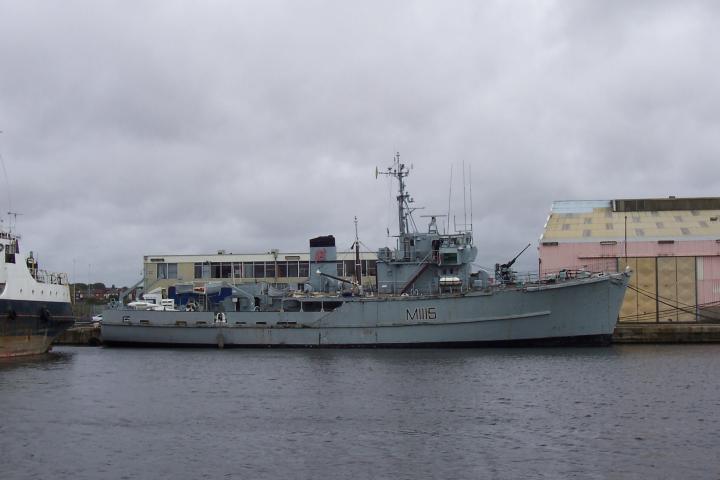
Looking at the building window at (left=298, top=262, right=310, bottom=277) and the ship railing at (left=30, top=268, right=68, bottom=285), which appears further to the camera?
the building window at (left=298, top=262, right=310, bottom=277)

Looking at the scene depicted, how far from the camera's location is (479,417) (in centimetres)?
2294

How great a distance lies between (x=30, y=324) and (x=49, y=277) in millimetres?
3852

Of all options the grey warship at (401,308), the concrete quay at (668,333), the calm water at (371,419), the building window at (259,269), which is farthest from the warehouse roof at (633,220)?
the building window at (259,269)

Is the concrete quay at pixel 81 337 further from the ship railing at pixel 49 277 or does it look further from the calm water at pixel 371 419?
the calm water at pixel 371 419

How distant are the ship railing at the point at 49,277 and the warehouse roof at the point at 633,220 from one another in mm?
31737

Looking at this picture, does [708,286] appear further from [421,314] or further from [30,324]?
[30,324]

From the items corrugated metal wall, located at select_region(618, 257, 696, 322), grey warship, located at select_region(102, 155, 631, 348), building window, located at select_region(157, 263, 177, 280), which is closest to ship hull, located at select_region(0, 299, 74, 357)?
grey warship, located at select_region(102, 155, 631, 348)

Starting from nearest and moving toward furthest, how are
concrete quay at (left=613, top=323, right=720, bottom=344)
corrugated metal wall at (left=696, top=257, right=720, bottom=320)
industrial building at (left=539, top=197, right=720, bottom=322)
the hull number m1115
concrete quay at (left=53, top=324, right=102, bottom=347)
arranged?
the hull number m1115
concrete quay at (left=613, top=323, right=720, bottom=344)
corrugated metal wall at (left=696, top=257, right=720, bottom=320)
industrial building at (left=539, top=197, right=720, bottom=322)
concrete quay at (left=53, top=324, right=102, bottom=347)

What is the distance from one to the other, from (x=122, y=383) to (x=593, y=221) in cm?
3701

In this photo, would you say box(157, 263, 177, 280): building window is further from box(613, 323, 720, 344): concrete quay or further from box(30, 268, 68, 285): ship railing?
box(613, 323, 720, 344): concrete quay

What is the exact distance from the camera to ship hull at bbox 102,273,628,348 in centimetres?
4031

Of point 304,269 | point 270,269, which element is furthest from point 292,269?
point 270,269

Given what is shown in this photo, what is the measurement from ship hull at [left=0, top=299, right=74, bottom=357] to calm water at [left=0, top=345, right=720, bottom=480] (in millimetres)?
3429

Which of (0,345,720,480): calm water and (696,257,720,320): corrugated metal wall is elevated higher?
(696,257,720,320): corrugated metal wall
